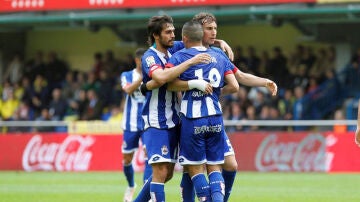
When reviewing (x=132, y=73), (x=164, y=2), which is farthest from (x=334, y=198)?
(x=164, y=2)

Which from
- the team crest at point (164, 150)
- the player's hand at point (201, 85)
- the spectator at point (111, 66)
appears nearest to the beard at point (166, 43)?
the player's hand at point (201, 85)

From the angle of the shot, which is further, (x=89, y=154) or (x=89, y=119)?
(x=89, y=119)

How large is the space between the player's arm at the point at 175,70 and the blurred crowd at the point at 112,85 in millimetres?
11926

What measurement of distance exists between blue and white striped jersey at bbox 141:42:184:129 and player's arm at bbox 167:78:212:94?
352 millimetres

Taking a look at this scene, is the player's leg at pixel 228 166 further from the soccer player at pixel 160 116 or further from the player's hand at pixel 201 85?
the player's hand at pixel 201 85

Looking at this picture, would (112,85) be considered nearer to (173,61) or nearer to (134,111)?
(134,111)

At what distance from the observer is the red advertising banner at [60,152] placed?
72.5 feet

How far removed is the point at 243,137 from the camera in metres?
21.1

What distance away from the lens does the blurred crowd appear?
2317 cm

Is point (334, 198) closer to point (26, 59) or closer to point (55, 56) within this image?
point (55, 56)

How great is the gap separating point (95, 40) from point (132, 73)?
16075 mm

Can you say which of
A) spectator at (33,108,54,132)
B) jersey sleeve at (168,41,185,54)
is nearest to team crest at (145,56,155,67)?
jersey sleeve at (168,41,185,54)

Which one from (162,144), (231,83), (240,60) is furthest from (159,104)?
(240,60)

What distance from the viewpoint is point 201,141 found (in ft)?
31.9
